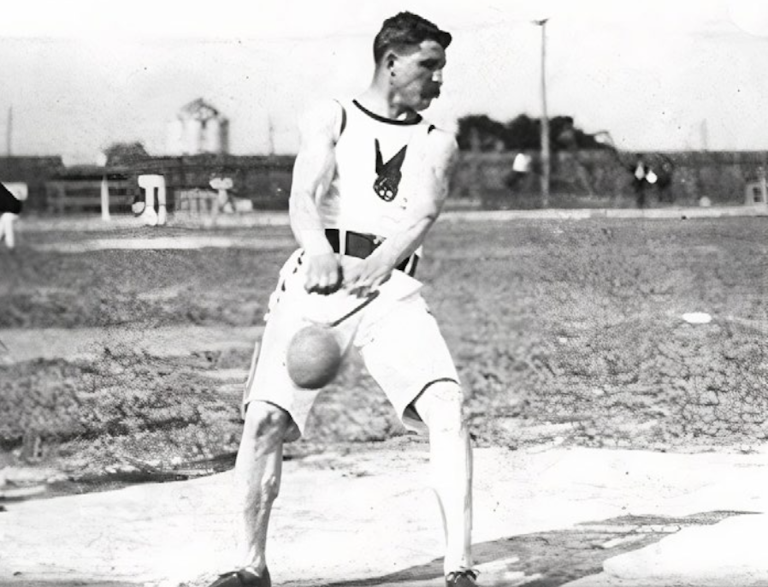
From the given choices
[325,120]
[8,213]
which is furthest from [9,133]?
[325,120]

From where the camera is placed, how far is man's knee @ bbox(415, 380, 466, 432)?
15.5 feet

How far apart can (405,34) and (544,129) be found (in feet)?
5.82

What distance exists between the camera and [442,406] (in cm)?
474

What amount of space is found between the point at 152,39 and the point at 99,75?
267mm

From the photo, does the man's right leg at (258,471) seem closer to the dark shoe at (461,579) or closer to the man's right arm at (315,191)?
the man's right arm at (315,191)

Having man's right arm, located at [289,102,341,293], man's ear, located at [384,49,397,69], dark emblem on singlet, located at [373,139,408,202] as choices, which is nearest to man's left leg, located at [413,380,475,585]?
man's right arm, located at [289,102,341,293]

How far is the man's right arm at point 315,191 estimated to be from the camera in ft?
16.3

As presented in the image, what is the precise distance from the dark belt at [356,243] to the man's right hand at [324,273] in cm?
8

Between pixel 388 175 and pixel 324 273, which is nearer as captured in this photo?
pixel 324 273

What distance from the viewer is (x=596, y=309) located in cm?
688

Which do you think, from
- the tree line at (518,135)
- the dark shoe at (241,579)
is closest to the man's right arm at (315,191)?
the dark shoe at (241,579)

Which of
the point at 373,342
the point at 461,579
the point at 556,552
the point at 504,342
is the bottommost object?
the point at 556,552

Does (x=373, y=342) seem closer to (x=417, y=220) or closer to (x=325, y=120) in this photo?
(x=417, y=220)

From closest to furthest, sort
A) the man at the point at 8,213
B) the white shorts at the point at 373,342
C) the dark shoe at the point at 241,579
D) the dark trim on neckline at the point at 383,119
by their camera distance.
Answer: the white shorts at the point at 373,342 < the dark shoe at the point at 241,579 < the dark trim on neckline at the point at 383,119 < the man at the point at 8,213
